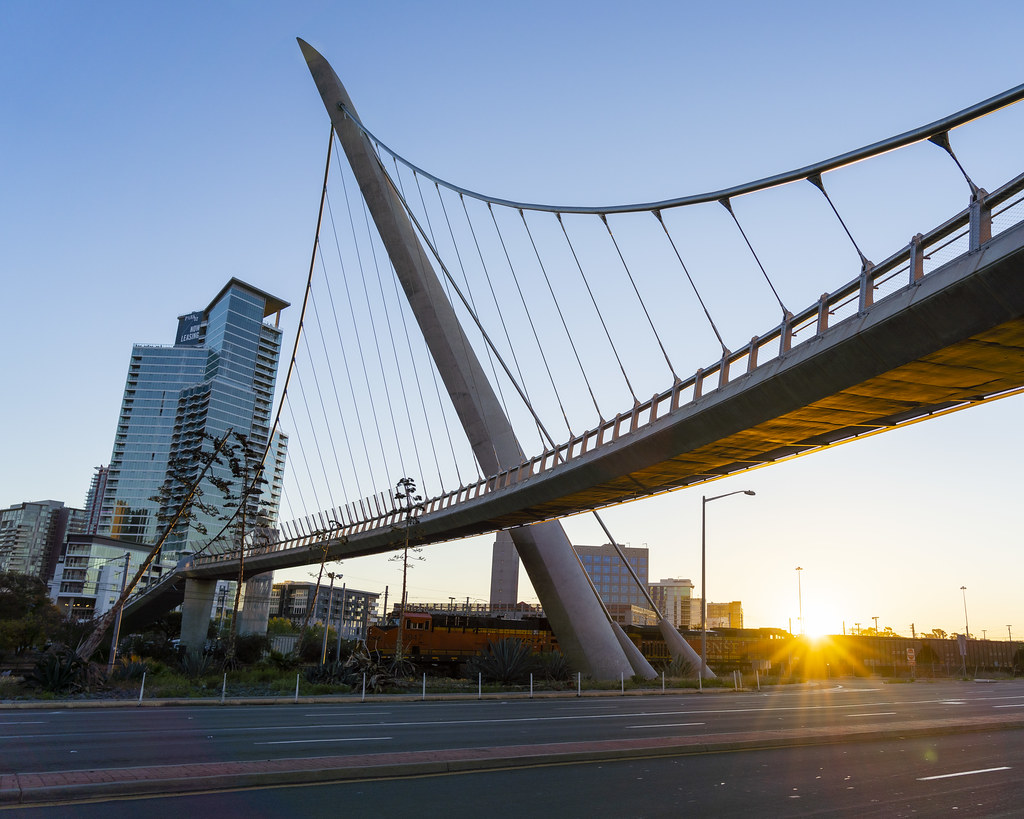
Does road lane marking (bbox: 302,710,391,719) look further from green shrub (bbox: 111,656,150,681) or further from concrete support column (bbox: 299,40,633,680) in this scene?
green shrub (bbox: 111,656,150,681)

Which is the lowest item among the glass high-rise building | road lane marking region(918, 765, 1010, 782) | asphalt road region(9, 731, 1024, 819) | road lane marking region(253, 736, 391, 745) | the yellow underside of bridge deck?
road lane marking region(253, 736, 391, 745)

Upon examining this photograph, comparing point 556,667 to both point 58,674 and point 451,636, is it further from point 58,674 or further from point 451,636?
point 58,674

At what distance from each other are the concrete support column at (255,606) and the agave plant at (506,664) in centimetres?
8903

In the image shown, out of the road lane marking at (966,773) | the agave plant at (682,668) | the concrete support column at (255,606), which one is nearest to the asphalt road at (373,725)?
the road lane marking at (966,773)

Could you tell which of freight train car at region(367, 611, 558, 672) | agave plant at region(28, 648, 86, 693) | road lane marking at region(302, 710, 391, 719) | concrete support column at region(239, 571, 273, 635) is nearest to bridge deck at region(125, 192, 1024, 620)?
road lane marking at region(302, 710, 391, 719)

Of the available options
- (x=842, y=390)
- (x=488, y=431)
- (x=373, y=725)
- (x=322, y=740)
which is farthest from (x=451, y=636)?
(x=842, y=390)

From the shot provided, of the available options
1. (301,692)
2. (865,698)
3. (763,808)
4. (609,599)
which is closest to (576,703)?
(301,692)

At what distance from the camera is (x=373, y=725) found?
57.1 ft

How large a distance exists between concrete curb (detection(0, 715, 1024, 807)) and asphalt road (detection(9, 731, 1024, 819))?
0.74 ft

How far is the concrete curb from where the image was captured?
8602mm

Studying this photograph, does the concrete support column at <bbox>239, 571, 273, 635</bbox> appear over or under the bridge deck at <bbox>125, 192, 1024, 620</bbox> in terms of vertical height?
under

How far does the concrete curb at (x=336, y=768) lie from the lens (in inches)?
339

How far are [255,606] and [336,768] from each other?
4781 inches

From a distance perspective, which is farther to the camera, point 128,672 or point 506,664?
point 506,664
